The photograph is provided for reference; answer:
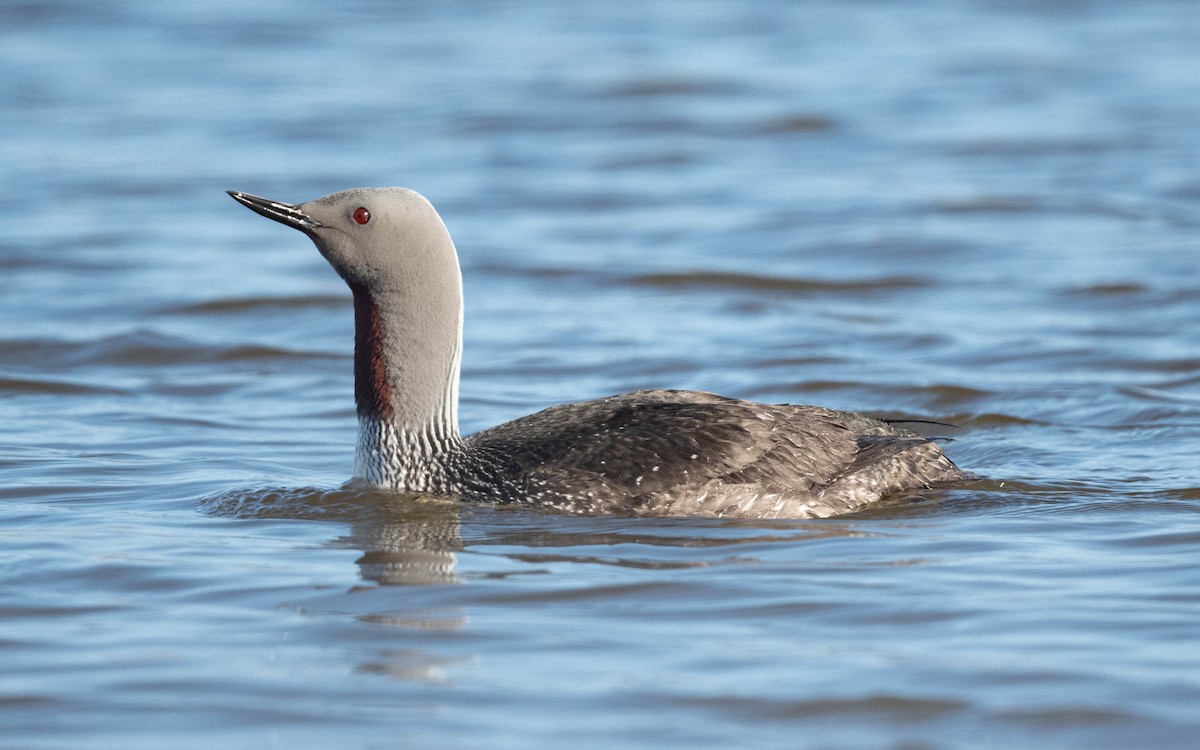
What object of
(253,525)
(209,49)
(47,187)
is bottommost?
(253,525)

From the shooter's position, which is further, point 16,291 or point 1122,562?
point 16,291

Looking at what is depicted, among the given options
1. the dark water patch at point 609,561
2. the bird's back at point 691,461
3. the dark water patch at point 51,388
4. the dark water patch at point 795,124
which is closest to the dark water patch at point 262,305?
the dark water patch at point 51,388

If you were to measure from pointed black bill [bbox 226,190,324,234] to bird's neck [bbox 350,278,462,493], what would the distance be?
1.08ft

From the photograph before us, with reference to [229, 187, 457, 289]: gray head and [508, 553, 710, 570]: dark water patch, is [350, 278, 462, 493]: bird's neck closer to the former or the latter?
[229, 187, 457, 289]: gray head

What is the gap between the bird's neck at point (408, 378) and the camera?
7457mm

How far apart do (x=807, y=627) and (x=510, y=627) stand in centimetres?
91

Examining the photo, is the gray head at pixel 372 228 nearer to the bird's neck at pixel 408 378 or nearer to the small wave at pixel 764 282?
the bird's neck at pixel 408 378

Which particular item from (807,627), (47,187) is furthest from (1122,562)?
(47,187)

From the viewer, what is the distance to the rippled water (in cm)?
517

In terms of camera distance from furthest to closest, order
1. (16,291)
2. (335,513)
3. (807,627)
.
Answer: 1. (16,291)
2. (335,513)
3. (807,627)

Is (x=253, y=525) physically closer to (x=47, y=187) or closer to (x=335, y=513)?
(x=335, y=513)

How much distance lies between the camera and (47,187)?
16.6 meters

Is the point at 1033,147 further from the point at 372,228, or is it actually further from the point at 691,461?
the point at 372,228

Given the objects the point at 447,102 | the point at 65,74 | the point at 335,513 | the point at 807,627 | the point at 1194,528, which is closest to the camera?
the point at 807,627
